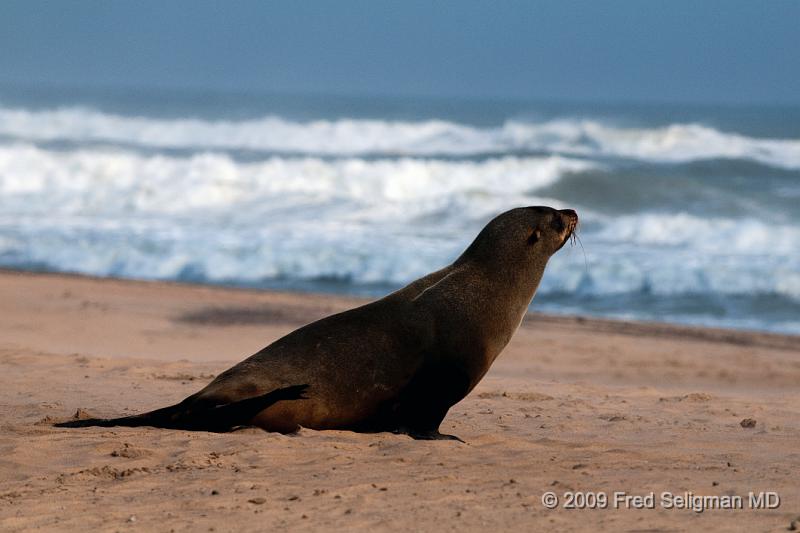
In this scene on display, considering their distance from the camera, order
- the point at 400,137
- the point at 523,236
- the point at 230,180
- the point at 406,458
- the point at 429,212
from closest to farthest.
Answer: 1. the point at 406,458
2. the point at 523,236
3. the point at 429,212
4. the point at 230,180
5. the point at 400,137

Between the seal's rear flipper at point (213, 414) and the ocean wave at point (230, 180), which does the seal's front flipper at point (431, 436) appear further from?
the ocean wave at point (230, 180)

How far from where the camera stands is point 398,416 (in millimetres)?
6289

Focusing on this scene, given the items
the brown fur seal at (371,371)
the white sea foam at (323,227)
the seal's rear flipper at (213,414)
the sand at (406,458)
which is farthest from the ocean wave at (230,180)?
the seal's rear flipper at (213,414)

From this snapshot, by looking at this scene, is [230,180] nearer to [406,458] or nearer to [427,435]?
[427,435]

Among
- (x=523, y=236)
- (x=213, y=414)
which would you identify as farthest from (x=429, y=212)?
(x=213, y=414)

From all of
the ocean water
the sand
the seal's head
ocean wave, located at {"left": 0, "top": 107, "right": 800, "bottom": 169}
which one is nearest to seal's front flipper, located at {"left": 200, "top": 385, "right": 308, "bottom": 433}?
the sand

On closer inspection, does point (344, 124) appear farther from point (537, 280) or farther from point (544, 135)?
point (537, 280)

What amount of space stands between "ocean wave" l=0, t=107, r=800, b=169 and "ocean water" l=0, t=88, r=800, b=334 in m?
0.22

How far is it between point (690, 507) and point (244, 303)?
1071 cm

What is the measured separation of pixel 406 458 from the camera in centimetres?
557

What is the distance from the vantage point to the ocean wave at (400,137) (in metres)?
42.8

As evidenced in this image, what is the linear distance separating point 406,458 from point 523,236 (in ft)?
5.91

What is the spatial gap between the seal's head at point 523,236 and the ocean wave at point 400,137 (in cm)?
3229

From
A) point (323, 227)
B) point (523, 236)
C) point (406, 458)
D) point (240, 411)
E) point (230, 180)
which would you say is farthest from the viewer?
point (230, 180)
